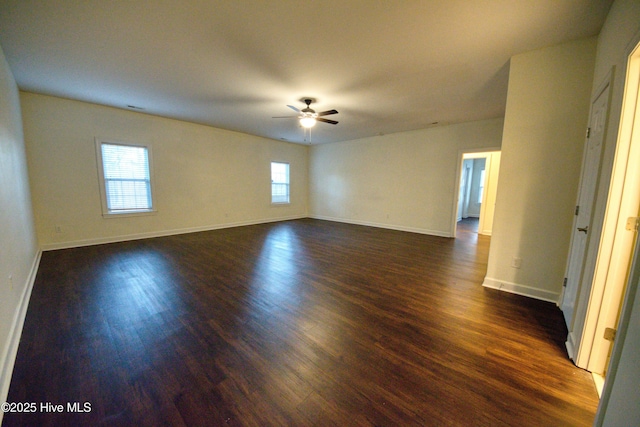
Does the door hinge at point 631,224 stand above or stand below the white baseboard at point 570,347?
above

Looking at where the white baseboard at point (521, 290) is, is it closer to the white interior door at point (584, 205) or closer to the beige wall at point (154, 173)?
the white interior door at point (584, 205)

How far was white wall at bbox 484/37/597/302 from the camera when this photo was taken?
223 centimetres

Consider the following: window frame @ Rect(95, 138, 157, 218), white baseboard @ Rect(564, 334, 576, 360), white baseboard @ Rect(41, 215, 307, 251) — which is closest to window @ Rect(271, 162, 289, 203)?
white baseboard @ Rect(41, 215, 307, 251)

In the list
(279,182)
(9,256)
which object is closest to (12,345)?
(9,256)

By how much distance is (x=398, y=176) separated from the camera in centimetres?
627

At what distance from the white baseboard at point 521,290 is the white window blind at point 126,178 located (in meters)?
6.38

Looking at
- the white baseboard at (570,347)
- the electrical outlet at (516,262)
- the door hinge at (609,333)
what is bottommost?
the white baseboard at (570,347)

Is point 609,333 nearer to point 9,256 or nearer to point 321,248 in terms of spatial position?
point 321,248

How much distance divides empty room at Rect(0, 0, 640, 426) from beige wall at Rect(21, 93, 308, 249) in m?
0.04

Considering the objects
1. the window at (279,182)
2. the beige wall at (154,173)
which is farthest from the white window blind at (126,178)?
the window at (279,182)

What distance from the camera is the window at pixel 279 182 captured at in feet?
24.6

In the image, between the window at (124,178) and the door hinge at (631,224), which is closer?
the door hinge at (631,224)

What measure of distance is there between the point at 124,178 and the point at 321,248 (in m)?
4.32

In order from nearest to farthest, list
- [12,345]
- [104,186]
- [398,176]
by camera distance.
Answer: [12,345] < [104,186] < [398,176]
